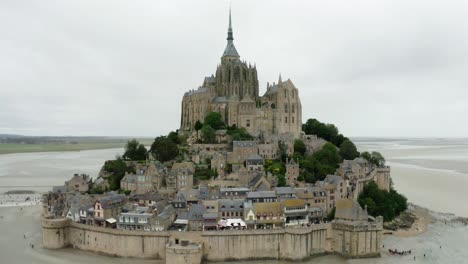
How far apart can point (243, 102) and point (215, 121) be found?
19.6ft

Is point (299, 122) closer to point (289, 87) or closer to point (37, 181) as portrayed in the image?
point (289, 87)

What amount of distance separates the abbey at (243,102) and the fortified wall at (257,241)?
2757 cm

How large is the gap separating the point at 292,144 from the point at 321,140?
29.6 ft

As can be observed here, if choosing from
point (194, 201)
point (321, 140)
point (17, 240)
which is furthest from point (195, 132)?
point (17, 240)

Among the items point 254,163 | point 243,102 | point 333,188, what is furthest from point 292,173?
point 243,102

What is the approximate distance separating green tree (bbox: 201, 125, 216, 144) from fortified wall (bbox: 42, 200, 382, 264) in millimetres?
26890

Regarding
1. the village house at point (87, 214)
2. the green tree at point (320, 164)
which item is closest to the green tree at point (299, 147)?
the green tree at point (320, 164)

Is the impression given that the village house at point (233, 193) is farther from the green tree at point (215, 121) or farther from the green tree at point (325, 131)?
the green tree at point (325, 131)

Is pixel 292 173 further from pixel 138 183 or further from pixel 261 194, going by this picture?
pixel 138 183

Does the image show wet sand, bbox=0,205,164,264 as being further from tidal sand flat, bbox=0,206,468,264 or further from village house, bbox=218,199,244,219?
village house, bbox=218,199,244,219

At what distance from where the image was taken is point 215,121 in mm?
69438

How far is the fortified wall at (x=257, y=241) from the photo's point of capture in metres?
39.9

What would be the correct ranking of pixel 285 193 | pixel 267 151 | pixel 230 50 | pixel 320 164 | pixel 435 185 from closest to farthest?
1. pixel 285 193
2. pixel 320 164
3. pixel 267 151
4. pixel 435 185
5. pixel 230 50

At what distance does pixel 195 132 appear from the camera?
7075 centimetres
